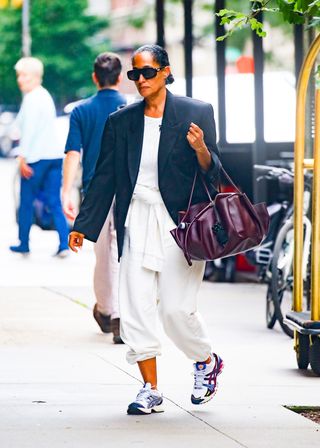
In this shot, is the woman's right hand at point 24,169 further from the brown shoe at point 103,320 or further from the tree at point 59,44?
the tree at point 59,44

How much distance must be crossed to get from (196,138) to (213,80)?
878cm

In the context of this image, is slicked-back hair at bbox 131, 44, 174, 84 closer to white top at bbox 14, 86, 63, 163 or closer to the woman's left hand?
the woman's left hand

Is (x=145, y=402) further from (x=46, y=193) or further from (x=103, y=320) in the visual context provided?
(x=46, y=193)

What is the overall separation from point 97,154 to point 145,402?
3.21 meters

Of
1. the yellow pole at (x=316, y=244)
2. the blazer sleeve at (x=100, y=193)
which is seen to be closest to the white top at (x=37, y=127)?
the yellow pole at (x=316, y=244)

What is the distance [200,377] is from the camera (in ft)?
23.0

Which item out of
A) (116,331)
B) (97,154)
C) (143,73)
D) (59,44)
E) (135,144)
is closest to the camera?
(143,73)

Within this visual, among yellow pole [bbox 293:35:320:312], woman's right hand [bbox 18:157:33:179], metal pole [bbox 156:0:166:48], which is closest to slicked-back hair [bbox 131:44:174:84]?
yellow pole [bbox 293:35:320:312]

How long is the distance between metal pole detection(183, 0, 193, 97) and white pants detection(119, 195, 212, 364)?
840cm

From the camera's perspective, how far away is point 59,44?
51094 millimetres

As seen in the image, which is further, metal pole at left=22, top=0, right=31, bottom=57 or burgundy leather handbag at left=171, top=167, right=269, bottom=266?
metal pole at left=22, top=0, right=31, bottom=57

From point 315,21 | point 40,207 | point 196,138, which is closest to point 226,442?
point 196,138

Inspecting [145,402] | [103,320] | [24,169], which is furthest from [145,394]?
[24,169]

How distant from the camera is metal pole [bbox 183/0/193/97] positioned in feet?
49.4
